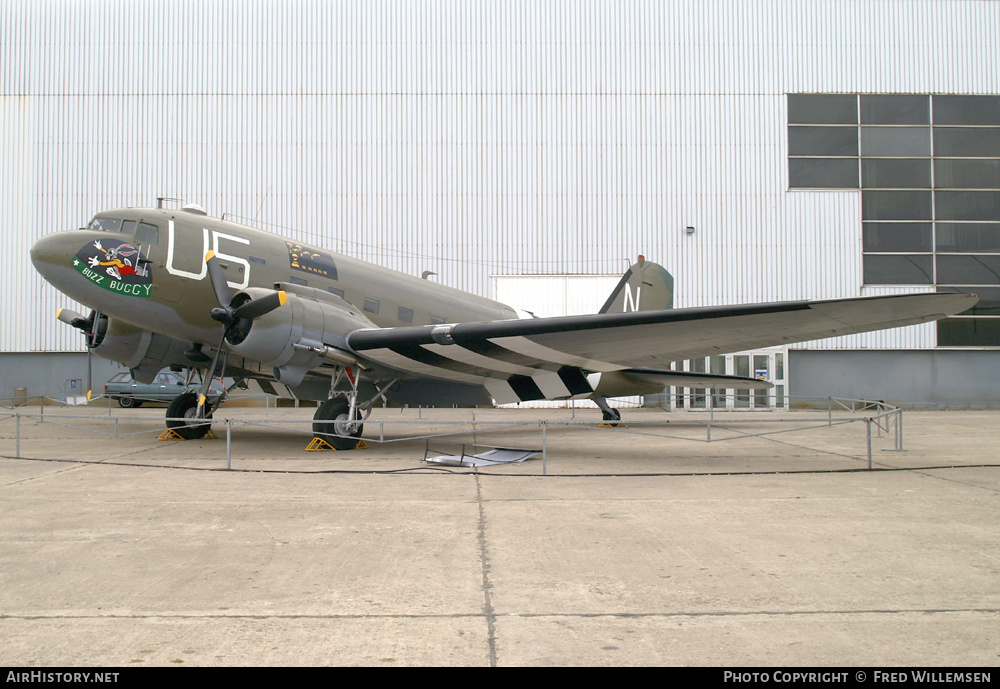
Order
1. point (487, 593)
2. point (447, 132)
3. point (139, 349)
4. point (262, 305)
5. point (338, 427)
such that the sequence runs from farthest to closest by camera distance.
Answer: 1. point (447, 132)
2. point (139, 349)
3. point (338, 427)
4. point (262, 305)
5. point (487, 593)

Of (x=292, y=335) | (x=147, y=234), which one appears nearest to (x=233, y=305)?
(x=292, y=335)

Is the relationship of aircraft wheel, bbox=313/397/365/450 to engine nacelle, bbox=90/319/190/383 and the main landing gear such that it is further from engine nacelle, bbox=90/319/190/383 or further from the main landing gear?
engine nacelle, bbox=90/319/190/383

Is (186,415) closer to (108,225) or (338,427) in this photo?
(108,225)

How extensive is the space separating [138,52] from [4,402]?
14.3m

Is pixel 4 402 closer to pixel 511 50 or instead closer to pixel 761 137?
pixel 511 50

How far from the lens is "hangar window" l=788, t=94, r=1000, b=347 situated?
85.5ft

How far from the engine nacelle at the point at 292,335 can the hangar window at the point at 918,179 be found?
21480 mm

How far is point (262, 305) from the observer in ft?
34.9

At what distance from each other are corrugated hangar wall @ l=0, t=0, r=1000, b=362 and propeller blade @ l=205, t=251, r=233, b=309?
14589mm

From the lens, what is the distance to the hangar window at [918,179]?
26.1 metres

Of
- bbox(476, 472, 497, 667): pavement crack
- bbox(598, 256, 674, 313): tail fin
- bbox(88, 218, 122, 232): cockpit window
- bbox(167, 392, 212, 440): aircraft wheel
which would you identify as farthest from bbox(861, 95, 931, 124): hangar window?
bbox(476, 472, 497, 667): pavement crack

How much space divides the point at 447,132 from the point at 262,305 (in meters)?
17.2

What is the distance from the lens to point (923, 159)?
85.6ft
